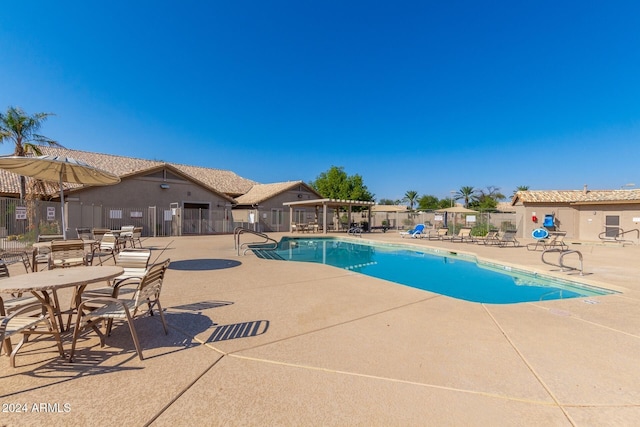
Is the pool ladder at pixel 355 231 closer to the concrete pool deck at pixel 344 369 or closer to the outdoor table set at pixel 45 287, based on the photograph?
the concrete pool deck at pixel 344 369

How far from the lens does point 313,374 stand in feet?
9.24

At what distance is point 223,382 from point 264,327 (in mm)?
1305

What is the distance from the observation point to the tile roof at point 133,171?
19.5 metres

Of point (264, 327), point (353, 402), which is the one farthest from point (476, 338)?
point (264, 327)

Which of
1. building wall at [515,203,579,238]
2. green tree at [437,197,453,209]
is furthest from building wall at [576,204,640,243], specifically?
green tree at [437,197,453,209]

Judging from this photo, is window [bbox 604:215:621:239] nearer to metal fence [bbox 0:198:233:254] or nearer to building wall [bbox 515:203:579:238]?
building wall [bbox 515:203:579:238]

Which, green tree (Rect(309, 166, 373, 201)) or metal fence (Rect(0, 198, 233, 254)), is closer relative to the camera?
metal fence (Rect(0, 198, 233, 254))

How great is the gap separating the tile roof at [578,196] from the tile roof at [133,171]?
24.4 meters

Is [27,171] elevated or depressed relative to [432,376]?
elevated

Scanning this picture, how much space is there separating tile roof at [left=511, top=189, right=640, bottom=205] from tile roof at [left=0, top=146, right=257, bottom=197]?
2440 cm

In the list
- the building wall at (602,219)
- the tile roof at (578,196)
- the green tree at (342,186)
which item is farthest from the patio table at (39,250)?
the green tree at (342,186)

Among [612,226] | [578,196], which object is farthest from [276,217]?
[612,226]

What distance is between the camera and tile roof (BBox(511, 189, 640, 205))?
19031 mm

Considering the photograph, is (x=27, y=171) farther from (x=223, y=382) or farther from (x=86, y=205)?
(x=86, y=205)
